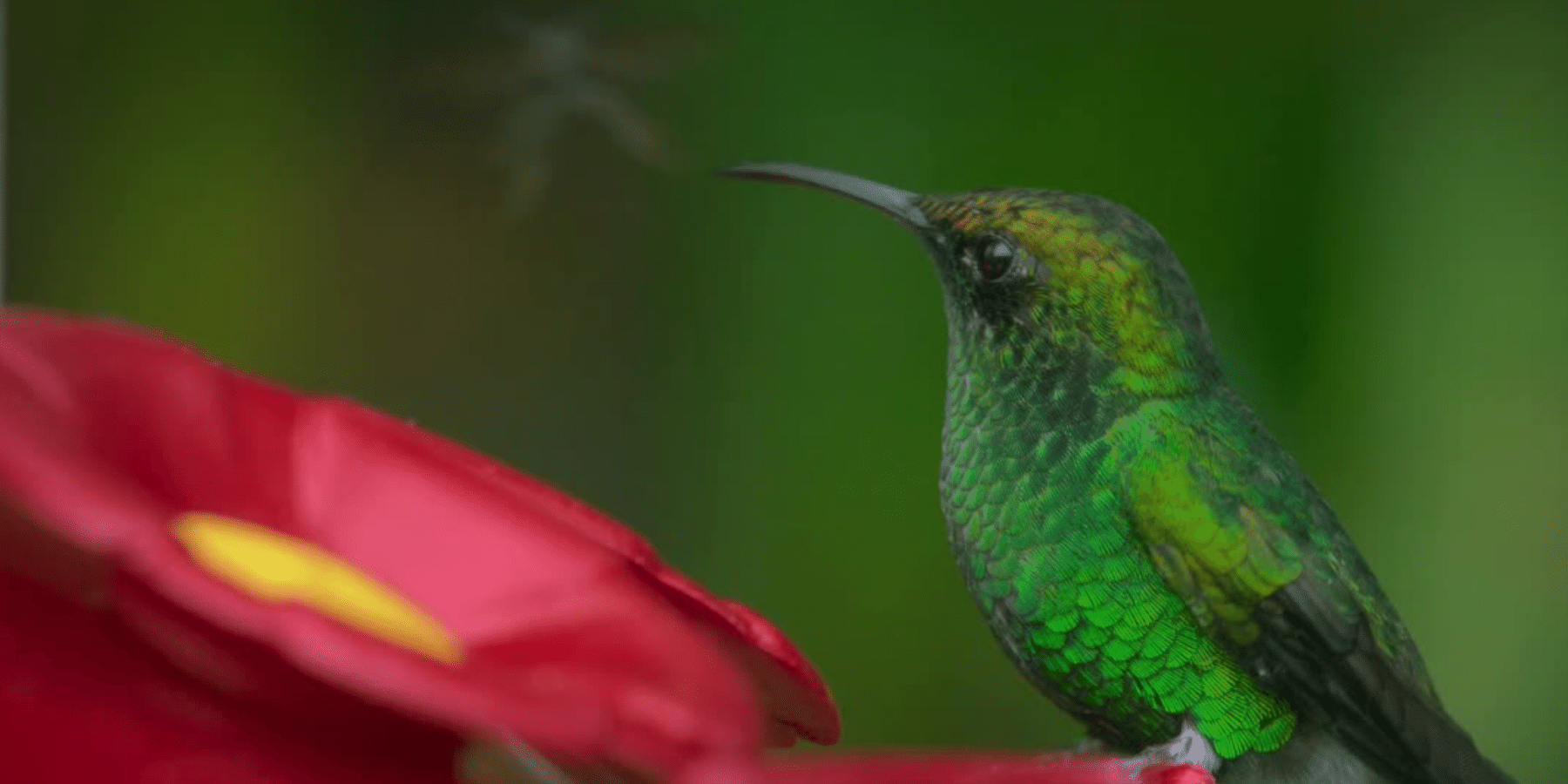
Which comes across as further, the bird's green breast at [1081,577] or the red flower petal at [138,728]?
the bird's green breast at [1081,577]

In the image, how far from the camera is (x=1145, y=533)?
72 centimetres

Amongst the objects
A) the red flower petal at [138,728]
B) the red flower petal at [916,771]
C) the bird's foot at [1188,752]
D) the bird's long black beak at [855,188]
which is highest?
the bird's long black beak at [855,188]

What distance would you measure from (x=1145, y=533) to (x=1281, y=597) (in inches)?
2.6

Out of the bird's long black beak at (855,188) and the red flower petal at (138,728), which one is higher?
the bird's long black beak at (855,188)

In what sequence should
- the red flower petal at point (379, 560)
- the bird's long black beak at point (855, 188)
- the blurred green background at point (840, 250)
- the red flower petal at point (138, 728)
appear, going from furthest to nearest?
the blurred green background at point (840, 250), the bird's long black beak at point (855, 188), the red flower petal at point (138, 728), the red flower petal at point (379, 560)

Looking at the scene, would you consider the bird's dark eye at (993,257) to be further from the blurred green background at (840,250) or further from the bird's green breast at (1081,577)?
the blurred green background at (840,250)

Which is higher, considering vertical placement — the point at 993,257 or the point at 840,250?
the point at 840,250

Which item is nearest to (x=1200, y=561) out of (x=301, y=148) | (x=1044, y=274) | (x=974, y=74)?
(x=1044, y=274)

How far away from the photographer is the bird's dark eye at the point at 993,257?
2.45 feet

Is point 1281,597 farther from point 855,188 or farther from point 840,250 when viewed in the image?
point 840,250

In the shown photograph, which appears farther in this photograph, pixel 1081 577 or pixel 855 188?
pixel 855 188

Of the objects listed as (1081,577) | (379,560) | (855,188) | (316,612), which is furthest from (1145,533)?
(316,612)

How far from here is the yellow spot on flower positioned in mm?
423

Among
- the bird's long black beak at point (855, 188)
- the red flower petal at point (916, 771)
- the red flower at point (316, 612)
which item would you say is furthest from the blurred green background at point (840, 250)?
the red flower petal at point (916, 771)
